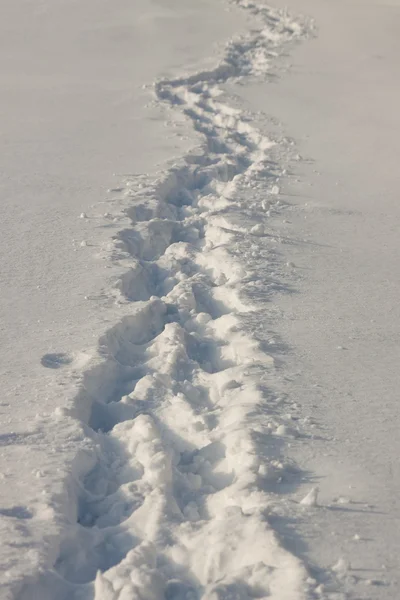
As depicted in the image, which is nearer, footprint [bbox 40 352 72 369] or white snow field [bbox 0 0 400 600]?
white snow field [bbox 0 0 400 600]

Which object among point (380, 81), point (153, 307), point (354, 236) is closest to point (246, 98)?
point (380, 81)

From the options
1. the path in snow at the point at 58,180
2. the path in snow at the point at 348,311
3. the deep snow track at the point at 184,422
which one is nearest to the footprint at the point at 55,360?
the path in snow at the point at 58,180

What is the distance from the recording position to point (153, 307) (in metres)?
3.50

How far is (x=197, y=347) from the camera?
131 inches

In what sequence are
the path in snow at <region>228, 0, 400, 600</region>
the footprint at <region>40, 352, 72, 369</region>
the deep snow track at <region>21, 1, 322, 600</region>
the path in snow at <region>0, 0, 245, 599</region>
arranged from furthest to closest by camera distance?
the footprint at <region>40, 352, 72, 369</region>, the path in snow at <region>0, 0, 245, 599</region>, the path in snow at <region>228, 0, 400, 600</region>, the deep snow track at <region>21, 1, 322, 600</region>

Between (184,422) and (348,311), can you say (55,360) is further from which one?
(348,311)

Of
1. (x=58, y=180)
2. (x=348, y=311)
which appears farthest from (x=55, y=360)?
(x=58, y=180)

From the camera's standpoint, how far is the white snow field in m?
2.11

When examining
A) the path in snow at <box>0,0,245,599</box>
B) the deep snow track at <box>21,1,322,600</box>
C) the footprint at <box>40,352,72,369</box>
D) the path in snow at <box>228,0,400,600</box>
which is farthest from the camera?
the footprint at <box>40,352,72,369</box>

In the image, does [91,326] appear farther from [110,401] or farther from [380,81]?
[380,81]

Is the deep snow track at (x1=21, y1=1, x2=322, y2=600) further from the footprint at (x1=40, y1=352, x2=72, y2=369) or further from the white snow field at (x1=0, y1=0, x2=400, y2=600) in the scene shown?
the footprint at (x1=40, y1=352, x2=72, y2=369)

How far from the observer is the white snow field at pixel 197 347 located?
2.11 m

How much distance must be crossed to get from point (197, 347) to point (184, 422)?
2.04 feet

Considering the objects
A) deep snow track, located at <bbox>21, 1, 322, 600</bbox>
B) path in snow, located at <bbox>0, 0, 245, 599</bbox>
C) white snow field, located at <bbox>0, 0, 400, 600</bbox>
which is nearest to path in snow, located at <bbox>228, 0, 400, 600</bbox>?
white snow field, located at <bbox>0, 0, 400, 600</bbox>
